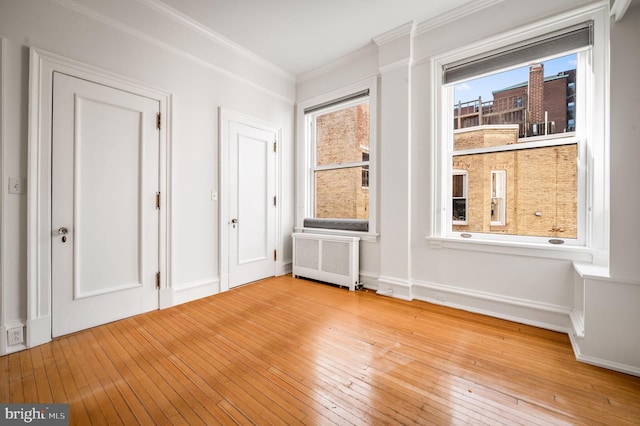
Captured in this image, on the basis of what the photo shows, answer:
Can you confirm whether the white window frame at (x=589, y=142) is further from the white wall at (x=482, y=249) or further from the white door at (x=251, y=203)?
the white door at (x=251, y=203)

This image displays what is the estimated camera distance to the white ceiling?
110 inches

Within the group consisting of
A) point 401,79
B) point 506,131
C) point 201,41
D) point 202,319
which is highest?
point 201,41

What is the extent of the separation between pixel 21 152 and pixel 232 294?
7.66 feet

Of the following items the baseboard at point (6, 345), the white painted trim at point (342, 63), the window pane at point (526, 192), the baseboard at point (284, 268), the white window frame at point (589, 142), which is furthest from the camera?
the baseboard at point (284, 268)

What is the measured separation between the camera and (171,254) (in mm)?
2963

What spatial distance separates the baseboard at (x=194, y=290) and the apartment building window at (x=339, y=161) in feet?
5.38

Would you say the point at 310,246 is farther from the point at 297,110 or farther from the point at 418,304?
the point at 297,110

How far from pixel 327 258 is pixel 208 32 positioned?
3219 millimetres

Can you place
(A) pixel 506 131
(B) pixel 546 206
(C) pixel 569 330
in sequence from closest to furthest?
(C) pixel 569 330, (B) pixel 546 206, (A) pixel 506 131

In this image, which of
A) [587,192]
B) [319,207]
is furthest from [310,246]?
[587,192]

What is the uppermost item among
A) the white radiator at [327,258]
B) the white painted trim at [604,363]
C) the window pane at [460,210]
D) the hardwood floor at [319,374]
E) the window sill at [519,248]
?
the window pane at [460,210]

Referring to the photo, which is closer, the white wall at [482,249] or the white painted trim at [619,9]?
the white painted trim at [619,9]

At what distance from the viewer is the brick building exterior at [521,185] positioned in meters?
2.46

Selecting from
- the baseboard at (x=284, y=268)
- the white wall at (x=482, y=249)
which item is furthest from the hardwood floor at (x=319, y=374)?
the baseboard at (x=284, y=268)
